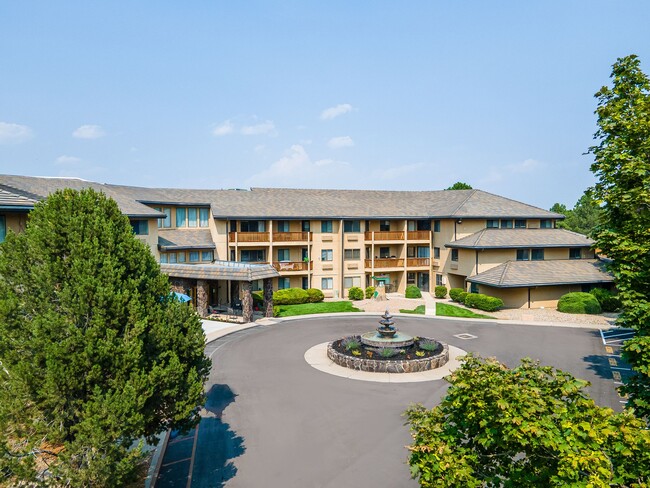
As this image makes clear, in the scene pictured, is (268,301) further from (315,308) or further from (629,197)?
(629,197)

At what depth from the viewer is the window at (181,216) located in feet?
139

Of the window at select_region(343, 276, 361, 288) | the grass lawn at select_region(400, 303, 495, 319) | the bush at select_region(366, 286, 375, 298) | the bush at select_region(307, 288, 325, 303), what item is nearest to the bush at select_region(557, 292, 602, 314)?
the grass lawn at select_region(400, 303, 495, 319)

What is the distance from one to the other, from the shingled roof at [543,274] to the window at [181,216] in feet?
98.6

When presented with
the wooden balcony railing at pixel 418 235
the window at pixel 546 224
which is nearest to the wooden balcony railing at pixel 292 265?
the wooden balcony railing at pixel 418 235

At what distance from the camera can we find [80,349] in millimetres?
8609

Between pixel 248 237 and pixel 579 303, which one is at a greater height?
pixel 248 237

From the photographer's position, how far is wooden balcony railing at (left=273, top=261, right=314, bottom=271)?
4128 centimetres

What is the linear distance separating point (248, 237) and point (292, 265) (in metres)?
5.39

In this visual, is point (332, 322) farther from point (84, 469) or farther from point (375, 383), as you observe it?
point (84, 469)

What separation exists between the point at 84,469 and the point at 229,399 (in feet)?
33.0

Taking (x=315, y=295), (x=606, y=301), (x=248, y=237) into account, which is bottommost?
(x=315, y=295)

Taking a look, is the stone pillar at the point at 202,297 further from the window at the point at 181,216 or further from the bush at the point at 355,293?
the bush at the point at 355,293

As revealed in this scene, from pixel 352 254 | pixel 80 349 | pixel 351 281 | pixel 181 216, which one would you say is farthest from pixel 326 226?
pixel 80 349

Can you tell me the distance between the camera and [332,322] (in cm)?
3356
